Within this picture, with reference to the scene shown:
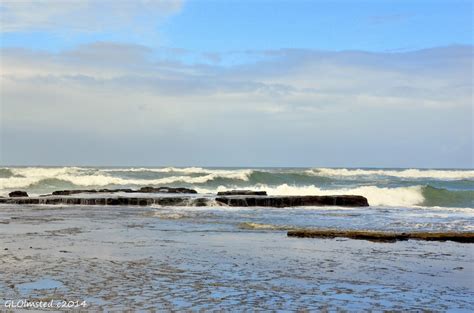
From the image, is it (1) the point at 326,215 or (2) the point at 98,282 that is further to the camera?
(1) the point at 326,215

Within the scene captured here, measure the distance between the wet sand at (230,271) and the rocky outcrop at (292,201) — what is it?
1074 cm

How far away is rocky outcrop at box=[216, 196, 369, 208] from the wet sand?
423 inches

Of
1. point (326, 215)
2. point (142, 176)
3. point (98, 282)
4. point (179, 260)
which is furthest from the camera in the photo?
point (142, 176)

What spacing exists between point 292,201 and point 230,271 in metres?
17.1

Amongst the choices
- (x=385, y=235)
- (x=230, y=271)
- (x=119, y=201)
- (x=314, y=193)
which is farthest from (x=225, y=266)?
(x=314, y=193)

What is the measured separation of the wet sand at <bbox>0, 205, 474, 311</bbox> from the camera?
21.7ft

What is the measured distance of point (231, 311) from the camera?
6.09 m

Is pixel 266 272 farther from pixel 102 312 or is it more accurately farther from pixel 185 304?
pixel 102 312

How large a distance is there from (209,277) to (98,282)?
1404 millimetres

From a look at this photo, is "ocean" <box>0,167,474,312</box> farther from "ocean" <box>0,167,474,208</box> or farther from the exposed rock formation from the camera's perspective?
"ocean" <box>0,167,474,208</box>

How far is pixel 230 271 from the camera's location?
848 centimetres

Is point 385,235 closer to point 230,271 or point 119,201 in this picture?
point 230,271

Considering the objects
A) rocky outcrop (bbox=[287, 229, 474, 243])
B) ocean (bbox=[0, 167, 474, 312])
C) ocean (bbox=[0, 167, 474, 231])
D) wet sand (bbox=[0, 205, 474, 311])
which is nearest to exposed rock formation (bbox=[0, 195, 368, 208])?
ocean (bbox=[0, 167, 474, 231])

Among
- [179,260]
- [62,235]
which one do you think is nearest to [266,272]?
[179,260]
